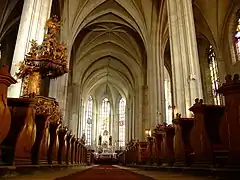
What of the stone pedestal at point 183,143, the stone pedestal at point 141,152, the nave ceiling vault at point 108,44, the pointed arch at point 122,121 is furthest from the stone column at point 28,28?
the pointed arch at point 122,121

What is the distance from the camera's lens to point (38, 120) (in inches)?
170

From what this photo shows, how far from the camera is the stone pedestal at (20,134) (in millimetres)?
3334

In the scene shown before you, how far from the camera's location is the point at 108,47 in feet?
80.1

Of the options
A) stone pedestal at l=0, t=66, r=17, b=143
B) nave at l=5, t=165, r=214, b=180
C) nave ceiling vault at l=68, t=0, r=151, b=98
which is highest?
nave ceiling vault at l=68, t=0, r=151, b=98

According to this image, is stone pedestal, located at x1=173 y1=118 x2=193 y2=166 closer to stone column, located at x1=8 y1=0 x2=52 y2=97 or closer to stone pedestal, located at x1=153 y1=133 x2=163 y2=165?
stone pedestal, located at x1=153 y1=133 x2=163 y2=165

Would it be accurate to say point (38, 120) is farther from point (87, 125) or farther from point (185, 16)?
point (87, 125)

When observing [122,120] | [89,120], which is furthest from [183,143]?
[122,120]

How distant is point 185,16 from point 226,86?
8.05 m

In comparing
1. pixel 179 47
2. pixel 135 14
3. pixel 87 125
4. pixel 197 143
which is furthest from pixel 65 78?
pixel 87 125

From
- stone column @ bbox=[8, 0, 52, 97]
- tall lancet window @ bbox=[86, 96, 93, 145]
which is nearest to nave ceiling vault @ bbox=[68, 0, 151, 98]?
tall lancet window @ bbox=[86, 96, 93, 145]

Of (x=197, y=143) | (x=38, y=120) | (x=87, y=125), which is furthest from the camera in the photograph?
(x=87, y=125)

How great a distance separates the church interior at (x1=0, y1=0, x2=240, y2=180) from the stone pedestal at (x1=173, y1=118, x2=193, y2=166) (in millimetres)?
22

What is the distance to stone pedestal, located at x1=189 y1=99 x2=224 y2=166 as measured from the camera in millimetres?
3752

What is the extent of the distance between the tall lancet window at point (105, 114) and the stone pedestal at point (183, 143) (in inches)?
1103
